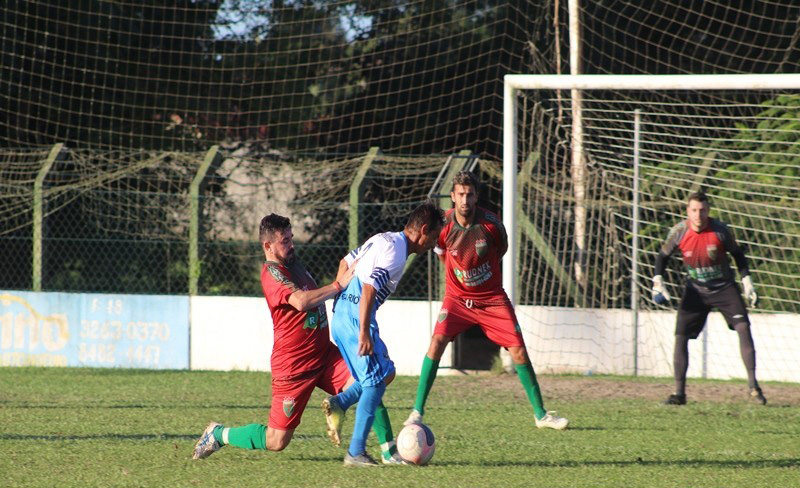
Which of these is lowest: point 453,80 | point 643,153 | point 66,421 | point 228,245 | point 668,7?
point 66,421

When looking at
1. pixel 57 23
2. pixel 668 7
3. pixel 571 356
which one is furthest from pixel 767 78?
pixel 57 23

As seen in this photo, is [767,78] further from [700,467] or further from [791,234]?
[700,467]

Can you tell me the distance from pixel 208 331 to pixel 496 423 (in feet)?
17.2

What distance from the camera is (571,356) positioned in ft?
39.0

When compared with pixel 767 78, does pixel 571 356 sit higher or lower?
lower

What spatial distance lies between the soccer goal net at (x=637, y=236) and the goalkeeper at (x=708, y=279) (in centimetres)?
181

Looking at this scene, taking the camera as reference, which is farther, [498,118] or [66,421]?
[498,118]

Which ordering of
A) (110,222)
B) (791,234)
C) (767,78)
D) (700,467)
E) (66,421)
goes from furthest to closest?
1. (110,222)
2. (791,234)
3. (767,78)
4. (66,421)
5. (700,467)

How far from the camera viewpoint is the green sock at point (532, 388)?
802 cm

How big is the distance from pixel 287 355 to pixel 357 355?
41 centimetres

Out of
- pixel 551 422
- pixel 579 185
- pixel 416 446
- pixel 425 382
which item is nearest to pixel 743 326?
pixel 551 422

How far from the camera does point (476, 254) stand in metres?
8.27

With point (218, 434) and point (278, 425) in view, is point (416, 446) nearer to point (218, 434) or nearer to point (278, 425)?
point (278, 425)

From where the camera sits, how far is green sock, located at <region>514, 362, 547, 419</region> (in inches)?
316
